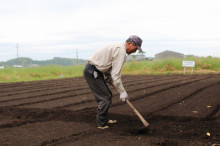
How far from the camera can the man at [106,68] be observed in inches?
146

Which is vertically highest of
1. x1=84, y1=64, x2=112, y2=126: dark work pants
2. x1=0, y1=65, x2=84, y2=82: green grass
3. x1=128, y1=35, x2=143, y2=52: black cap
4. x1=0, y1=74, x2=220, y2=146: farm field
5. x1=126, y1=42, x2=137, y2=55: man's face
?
x1=128, y1=35, x2=143, y2=52: black cap

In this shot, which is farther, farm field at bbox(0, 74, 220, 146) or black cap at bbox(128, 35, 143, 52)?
black cap at bbox(128, 35, 143, 52)

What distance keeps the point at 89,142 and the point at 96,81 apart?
1.05 metres

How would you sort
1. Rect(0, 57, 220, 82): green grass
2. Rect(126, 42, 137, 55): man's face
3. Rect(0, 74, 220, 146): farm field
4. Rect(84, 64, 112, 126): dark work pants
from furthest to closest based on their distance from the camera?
Rect(0, 57, 220, 82): green grass < Rect(84, 64, 112, 126): dark work pants < Rect(126, 42, 137, 55): man's face < Rect(0, 74, 220, 146): farm field

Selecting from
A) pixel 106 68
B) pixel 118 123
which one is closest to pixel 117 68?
pixel 106 68

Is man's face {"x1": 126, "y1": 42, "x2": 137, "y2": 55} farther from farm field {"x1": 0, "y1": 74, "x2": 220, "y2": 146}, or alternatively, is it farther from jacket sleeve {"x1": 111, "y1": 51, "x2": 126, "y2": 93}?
farm field {"x1": 0, "y1": 74, "x2": 220, "y2": 146}

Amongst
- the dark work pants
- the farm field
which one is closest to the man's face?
the dark work pants

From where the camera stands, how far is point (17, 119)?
4859 millimetres

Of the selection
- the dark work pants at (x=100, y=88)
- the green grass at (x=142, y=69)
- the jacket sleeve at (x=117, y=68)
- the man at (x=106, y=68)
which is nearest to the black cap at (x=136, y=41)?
the man at (x=106, y=68)

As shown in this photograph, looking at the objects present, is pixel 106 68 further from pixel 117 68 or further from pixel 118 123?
pixel 118 123

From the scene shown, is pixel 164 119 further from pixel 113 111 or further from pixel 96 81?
pixel 96 81

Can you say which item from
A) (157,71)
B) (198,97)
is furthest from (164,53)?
(198,97)

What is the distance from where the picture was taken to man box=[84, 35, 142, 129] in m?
3.72

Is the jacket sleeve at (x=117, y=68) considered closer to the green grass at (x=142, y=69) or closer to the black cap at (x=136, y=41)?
the black cap at (x=136, y=41)
